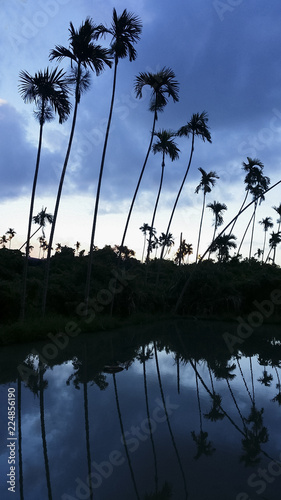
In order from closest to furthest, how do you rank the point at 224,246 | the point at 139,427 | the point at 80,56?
the point at 139,427
the point at 80,56
the point at 224,246

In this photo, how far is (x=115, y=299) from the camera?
24172 millimetres

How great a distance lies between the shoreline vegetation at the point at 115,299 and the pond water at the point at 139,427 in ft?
15.4

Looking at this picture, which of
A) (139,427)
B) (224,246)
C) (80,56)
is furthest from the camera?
(224,246)

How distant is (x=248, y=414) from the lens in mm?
7098

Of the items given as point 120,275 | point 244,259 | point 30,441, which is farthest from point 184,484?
point 244,259

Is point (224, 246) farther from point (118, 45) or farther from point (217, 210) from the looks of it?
point (118, 45)

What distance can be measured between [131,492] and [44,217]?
47484 mm

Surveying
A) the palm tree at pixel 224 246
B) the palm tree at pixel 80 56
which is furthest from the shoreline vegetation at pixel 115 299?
the palm tree at pixel 224 246

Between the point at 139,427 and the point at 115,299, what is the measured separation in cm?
1798

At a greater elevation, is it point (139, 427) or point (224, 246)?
A: point (224, 246)

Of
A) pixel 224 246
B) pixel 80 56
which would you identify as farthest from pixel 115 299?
pixel 224 246

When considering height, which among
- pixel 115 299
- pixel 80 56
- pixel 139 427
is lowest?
pixel 139 427

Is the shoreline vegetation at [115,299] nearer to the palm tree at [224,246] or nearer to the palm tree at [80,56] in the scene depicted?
the palm tree at [80,56]

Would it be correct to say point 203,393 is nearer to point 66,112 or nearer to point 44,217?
point 66,112
